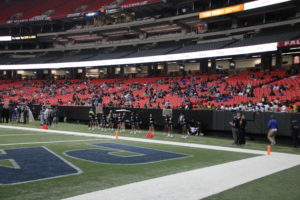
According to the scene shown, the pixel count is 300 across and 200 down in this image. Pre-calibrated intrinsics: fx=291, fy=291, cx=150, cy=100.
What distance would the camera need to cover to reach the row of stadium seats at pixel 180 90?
2342 cm

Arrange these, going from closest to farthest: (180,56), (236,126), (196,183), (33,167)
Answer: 1. (196,183)
2. (33,167)
3. (236,126)
4. (180,56)

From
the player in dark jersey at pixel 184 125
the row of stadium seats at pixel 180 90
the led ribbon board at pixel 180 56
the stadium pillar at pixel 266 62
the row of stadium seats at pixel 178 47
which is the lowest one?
the player in dark jersey at pixel 184 125

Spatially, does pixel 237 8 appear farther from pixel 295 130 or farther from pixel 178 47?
pixel 295 130

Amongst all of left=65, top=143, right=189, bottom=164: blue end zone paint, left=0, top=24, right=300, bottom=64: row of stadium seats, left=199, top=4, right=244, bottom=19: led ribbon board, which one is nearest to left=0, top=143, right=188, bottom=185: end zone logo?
left=65, top=143, right=189, bottom=164: blue end zone paint

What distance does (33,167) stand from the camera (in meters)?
8.52

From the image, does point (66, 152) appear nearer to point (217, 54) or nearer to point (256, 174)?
point (256, 174)

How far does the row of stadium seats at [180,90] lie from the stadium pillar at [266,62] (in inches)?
133

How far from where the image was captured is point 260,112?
655 inches

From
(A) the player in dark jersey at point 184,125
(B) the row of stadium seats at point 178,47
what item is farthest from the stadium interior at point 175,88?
(A) the player in dark jersey at point 184,125

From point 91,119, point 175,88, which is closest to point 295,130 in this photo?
point 91,119

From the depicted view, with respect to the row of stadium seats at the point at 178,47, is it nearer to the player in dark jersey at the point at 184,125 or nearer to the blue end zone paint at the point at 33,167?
the player in dark jersey at the point at 184,125

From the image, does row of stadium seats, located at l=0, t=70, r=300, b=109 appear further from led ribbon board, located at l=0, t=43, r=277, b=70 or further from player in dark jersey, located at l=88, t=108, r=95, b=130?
player in dark jersey, located at l=88, t=108, r=95, b=130

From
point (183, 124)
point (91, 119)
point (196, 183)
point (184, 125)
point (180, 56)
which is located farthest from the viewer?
point (180, 56)

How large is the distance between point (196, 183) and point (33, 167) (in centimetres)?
474
